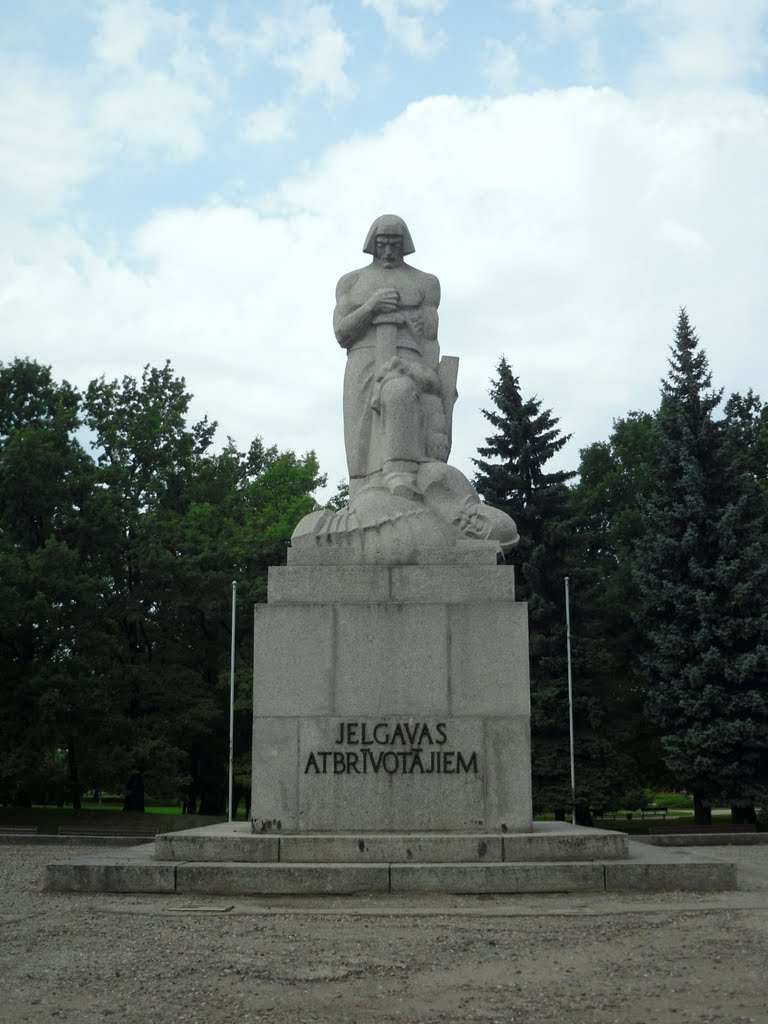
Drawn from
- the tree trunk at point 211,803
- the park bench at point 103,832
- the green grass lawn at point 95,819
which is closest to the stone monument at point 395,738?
the park bench at point 103,832

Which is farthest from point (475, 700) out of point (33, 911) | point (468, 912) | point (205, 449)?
point (205, 449)

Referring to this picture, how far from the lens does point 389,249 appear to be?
11.9 m

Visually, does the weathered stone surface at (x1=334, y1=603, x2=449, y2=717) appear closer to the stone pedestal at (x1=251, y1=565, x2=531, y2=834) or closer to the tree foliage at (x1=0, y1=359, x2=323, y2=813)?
the stone pedestal at (x1=251, y1=565, x2=531, y2=834)

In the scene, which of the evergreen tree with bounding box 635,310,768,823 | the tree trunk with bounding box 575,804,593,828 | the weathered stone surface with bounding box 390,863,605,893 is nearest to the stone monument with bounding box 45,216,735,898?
the weathered stone surface with bounding box 390,863,605,893

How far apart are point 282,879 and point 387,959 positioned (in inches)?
100

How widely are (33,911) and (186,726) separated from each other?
22682 mm

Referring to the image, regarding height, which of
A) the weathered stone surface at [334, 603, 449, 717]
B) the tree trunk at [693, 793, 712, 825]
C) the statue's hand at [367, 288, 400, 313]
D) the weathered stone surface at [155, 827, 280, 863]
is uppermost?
the statue's hand at [367, 288, 400, 313]

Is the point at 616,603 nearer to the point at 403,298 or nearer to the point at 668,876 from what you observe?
the point at 403,298

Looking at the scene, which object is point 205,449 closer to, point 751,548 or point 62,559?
point 62,559

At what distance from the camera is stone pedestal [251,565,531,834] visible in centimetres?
945

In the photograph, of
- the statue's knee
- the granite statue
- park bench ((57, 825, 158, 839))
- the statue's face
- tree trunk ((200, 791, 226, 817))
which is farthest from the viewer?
tree trunk ((200, 791, 226, 817))

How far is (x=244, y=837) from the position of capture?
9117 millimetres

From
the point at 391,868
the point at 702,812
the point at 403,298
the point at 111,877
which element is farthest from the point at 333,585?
the point at 702,812

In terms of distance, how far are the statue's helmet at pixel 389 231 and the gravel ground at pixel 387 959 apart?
6915 millimetres
